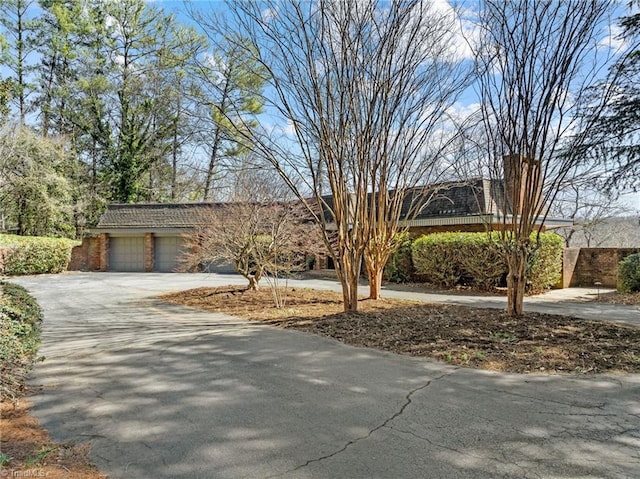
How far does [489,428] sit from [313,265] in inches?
762

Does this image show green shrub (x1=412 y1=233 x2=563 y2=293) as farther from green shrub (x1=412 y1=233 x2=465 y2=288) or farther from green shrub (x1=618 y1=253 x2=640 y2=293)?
green shrub (x1=618 y1=253 x2=640 y2=293)

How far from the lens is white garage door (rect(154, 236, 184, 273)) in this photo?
24078 millimetres

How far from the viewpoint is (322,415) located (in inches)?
144

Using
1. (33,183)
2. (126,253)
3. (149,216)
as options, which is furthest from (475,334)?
(33,183)

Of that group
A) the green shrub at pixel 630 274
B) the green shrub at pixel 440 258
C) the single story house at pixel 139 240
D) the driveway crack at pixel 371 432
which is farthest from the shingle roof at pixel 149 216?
the driveway crack at pixel 371 432

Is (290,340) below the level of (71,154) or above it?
below

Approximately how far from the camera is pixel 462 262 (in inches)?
531

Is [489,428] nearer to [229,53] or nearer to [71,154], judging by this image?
[229,53]

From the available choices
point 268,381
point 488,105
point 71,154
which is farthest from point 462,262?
point 71,154

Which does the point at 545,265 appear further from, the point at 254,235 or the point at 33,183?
the point at 33,183

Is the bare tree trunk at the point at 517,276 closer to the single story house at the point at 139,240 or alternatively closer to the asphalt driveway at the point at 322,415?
the asphalt driveway at the point at 322,415

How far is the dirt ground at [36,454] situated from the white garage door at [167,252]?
69.7 feet

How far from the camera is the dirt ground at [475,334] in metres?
5.07

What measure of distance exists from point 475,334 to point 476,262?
7183mm
